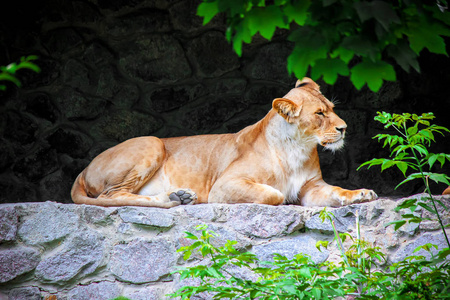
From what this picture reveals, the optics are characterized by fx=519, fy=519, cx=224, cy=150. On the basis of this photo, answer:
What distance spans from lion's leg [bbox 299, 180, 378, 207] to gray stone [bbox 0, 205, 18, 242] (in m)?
1.98

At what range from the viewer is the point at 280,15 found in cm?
160

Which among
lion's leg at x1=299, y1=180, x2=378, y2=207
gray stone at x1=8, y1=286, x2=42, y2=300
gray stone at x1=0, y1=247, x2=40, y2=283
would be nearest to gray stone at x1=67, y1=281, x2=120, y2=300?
gray stone at x1=8, y1=286, x2=42, y2=300

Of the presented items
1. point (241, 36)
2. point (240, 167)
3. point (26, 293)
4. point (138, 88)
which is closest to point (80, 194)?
point (26, 293)

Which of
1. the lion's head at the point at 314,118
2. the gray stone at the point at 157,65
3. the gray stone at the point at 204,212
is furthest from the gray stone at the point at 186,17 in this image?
the gray stone at the point at 204,212

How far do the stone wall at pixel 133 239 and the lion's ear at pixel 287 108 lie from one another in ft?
2.39

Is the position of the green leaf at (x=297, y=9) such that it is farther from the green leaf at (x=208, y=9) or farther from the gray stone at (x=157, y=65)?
the gray stone at (x=157, y=65)

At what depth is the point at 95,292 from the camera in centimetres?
318

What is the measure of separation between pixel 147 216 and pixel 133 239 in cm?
17

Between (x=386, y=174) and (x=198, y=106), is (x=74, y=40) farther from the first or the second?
(x=386, y=174)

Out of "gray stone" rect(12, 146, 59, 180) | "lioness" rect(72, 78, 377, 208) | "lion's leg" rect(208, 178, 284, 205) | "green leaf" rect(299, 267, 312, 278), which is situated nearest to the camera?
"green leaf" rect(299, 267, 312, 278)

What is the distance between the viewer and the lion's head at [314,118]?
364cm

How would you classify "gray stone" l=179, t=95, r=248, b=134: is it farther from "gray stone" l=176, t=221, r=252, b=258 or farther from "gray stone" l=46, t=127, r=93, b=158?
"gray stone" l=176, t=221, r=252, b=258

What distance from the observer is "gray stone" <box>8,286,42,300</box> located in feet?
10.2

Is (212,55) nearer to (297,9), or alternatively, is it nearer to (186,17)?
(186,17)
